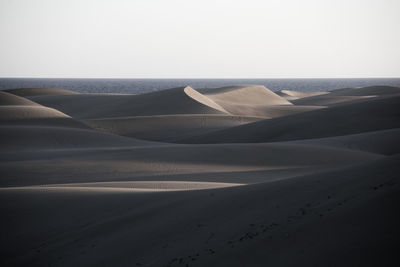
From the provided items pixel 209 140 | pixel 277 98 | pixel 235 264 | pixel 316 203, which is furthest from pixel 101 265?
pixel 277 98

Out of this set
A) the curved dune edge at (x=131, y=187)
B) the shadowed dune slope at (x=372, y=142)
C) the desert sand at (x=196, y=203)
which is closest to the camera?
the desert sand at (x=196, y=203)

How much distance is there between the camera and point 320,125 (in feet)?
100

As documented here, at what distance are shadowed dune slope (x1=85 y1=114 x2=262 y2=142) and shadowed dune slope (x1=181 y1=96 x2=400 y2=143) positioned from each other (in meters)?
3.09

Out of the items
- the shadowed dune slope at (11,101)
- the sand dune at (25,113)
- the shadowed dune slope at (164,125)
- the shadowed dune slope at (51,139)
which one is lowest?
the shadowed dune slope at (164,125)

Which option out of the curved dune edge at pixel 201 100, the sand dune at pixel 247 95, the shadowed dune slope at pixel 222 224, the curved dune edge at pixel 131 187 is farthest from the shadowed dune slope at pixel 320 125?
the sand dune at pixel 247 95

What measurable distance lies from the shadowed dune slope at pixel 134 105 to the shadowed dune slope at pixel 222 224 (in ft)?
104

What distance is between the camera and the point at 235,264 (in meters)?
6.53

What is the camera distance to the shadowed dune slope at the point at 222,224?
20.6ft

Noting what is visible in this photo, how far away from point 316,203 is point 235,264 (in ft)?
6.63

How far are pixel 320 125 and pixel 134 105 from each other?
20364 mm

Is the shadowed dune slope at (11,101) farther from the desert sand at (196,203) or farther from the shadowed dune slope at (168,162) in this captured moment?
the shadowed dune slope at (168,162)

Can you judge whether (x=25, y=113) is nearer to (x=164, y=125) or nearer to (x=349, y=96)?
(x=164, y=125)

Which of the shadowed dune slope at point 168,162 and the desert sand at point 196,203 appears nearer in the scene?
the desert sand at point 196,203

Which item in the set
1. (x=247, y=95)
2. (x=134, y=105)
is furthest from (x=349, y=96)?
(x=134, y=105)
